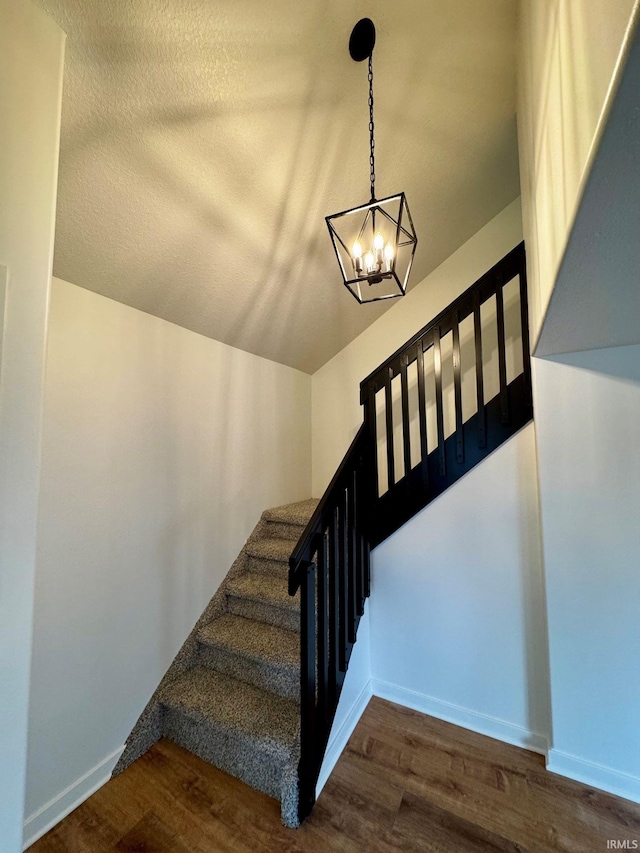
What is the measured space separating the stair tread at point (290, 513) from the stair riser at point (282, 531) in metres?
Result: 0.04

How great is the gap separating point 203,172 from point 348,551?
1.98 metres

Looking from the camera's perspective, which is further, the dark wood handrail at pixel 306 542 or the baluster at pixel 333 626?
the baluster at pixel 333 626

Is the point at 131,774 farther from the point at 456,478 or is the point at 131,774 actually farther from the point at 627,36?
the point at 627,36

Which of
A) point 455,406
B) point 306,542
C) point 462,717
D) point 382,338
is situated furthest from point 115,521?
point 382,338

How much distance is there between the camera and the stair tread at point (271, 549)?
2287 mm

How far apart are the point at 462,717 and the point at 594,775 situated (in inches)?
23.3

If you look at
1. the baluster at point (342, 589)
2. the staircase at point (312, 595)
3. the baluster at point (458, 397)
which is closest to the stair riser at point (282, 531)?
the staircase at point (312, 595)

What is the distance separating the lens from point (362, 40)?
4.51 feet

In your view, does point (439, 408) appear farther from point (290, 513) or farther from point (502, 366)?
point (290, 513)

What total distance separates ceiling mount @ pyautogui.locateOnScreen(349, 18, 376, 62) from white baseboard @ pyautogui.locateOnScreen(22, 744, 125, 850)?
336 cm

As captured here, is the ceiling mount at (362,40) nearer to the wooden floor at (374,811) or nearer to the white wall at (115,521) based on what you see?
the white wall at (115,521)

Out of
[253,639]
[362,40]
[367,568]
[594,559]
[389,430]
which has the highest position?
[362,40]

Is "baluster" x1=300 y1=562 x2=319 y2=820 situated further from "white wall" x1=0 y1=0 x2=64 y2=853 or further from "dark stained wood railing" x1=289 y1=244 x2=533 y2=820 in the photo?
"white wall" x1=0 y1=0 x2=64 y2=853

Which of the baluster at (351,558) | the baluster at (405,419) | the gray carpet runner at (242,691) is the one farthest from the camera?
the baluster at (405,419)
